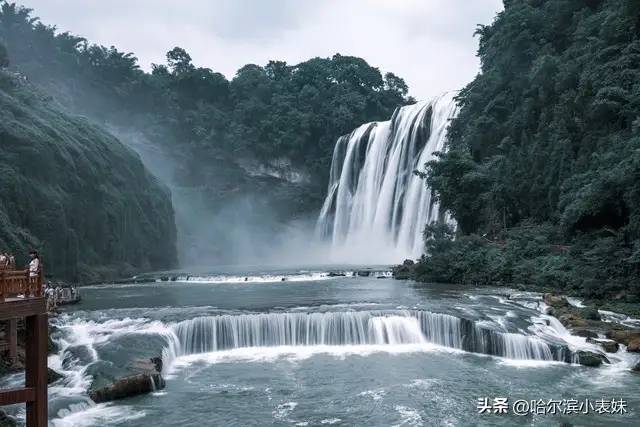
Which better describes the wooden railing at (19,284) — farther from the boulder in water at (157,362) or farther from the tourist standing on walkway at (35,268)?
the boulder in water at (157,362)

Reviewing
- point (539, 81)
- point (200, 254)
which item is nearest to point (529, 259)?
point (539, 81)

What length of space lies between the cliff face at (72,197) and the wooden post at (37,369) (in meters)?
18.4

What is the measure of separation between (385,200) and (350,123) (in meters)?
22.2

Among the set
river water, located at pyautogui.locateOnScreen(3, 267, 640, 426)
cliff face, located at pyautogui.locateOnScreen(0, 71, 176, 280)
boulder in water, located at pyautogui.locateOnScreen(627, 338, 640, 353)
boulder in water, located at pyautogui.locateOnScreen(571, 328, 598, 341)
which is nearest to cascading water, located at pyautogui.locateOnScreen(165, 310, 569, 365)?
river water, located at pyautogui.locateOnScreen(3, 267, 640, 426)

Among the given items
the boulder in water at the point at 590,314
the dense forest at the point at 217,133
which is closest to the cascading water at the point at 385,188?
the dense forest at the point at 217,133

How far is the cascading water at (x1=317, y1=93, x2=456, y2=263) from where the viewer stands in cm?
4831

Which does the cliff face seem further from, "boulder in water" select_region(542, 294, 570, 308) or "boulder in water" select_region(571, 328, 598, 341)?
"boulder in water" select_region(571, 328, 598, 341)

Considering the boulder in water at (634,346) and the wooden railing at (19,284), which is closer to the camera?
the wooden railing at (19,284)

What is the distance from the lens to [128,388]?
14516mm

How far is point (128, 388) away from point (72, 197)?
26.6m

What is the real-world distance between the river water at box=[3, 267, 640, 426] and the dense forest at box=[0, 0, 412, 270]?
46.3 m

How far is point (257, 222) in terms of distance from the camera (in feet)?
243

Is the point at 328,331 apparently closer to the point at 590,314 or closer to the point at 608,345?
the point at 608,345

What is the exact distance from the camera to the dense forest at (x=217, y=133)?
230 ft
